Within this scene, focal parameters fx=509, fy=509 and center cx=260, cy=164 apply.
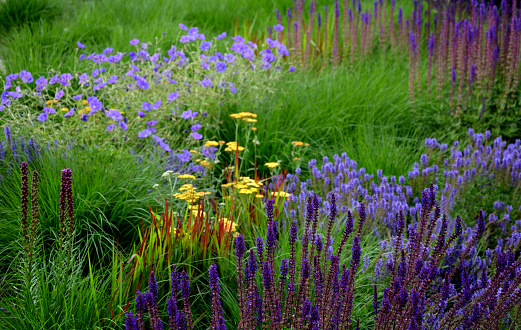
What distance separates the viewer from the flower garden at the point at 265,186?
192 centimetres

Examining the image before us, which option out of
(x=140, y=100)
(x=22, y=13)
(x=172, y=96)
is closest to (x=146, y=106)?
(x=172, y=96)

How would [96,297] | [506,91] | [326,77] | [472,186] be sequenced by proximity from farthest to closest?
[326,77] → [506,91] → [472,186] → [96,297]

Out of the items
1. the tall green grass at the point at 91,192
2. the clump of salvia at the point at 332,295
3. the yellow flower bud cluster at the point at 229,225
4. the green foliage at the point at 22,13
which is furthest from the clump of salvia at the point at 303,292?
the green foliage at the point at 22,13

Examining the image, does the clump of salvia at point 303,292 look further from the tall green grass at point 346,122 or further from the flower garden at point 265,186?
the tall green grass at point 346,122

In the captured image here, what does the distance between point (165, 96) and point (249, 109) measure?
2.48ft

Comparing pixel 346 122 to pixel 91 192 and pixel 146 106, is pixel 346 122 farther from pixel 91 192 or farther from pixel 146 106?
pixel 91 192

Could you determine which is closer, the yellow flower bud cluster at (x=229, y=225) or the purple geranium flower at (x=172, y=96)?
the yellow flower bud cluster at (x=229, y=225)

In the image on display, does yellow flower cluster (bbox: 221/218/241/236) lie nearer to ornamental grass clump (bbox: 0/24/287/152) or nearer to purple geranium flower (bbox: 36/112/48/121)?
ornamental grass clump (bbox: 0/24/287/152)

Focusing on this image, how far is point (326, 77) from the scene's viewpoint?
18.0 ft

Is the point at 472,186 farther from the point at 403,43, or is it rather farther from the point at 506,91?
the point at 403,43

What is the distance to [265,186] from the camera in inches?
145

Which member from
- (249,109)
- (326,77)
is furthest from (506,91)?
(249,109)

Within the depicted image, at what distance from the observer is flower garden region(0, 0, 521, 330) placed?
1.92m

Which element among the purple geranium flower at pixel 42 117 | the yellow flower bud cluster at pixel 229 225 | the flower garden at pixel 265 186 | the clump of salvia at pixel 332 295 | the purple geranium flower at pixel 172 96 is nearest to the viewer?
the clump of salvia at pixel 332 295
